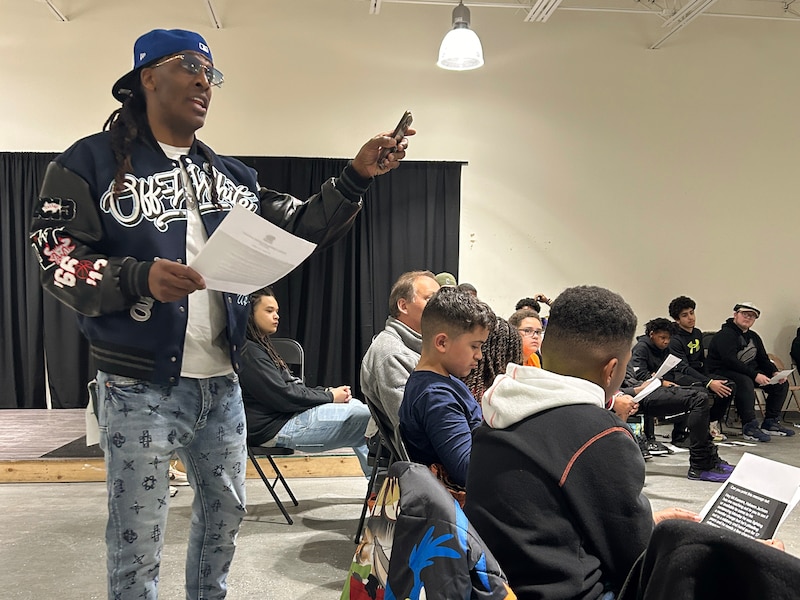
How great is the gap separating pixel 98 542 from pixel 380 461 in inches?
53.5

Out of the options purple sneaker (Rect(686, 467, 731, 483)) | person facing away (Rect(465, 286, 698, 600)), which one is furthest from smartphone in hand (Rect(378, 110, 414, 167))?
purple sneaker (Rect(686, 467, 731, 483))

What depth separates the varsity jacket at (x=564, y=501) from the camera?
3.66 feet

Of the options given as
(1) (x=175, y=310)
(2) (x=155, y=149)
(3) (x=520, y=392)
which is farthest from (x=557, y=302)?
(2) (x=155, y=149)

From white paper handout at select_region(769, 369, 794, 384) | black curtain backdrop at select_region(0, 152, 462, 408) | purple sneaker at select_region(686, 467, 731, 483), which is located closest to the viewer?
purple sneaker at select_region(686, 467, 731, 483)

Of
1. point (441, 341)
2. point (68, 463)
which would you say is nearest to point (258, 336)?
point (68, 463)

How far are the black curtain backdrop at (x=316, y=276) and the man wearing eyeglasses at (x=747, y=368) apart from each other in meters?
2.73

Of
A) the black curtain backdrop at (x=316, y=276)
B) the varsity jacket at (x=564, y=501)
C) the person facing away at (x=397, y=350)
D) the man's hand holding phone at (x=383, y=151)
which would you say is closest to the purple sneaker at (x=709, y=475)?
the person facing away at (x=397, y=350)

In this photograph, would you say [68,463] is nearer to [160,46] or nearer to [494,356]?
[494,356]

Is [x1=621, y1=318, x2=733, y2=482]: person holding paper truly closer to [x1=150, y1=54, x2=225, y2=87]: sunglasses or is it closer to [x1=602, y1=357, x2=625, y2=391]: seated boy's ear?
[x1=602, y1=357, x2=625, y2=391]: seated boy's ear

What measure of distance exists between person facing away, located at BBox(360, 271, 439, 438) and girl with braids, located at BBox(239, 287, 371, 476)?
0.63 meters

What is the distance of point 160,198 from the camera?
4.49ft

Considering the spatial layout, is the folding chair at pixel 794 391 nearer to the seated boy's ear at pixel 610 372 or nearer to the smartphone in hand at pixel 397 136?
the seated boy's ear at pixel 610 372

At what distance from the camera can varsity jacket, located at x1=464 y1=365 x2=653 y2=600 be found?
43.9 inches

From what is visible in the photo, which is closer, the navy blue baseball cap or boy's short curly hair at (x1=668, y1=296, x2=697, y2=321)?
the navy blue baseball cap
